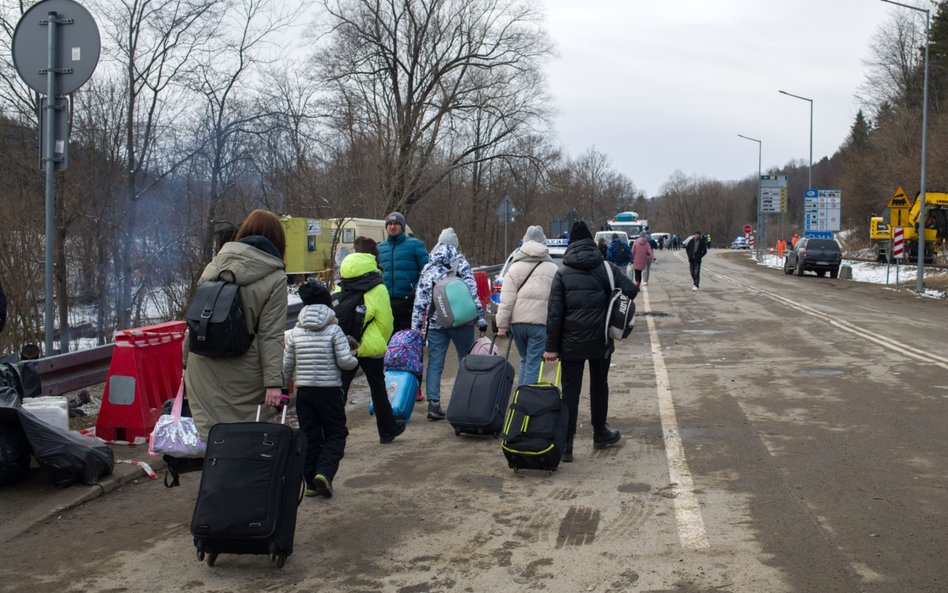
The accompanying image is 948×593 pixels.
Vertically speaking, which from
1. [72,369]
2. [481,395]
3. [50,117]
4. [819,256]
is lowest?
[481,395]

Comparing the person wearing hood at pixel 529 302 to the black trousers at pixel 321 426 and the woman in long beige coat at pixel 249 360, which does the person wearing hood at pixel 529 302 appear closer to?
the black trousers at pixel 321 426

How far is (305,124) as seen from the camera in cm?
2311

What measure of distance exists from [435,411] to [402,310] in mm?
1109

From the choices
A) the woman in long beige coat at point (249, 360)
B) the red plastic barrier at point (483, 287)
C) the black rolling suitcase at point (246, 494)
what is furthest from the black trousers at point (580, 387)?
the red plastic barrier at point (483, 287)

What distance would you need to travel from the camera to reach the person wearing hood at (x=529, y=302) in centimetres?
822

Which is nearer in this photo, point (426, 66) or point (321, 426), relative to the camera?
point (321, 426)

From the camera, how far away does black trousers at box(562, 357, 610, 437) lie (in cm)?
725

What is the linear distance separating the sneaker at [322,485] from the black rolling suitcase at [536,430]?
1.33 metres

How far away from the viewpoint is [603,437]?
7617 mm

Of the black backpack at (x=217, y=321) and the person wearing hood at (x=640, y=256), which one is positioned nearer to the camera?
the black backpack at (x=217, y=321)

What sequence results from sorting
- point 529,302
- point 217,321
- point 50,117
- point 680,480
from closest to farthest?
point 217,321
point 680,480
point 50,117
point 529,302

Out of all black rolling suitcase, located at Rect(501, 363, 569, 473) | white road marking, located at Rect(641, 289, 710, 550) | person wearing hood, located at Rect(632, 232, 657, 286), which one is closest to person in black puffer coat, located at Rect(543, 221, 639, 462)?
black rolling suitcase, located at Rect(501, 363, 569, 473)

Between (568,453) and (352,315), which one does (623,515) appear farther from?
(352,315)

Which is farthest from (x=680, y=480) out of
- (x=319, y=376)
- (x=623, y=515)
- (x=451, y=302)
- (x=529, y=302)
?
(x=451, y=302)
